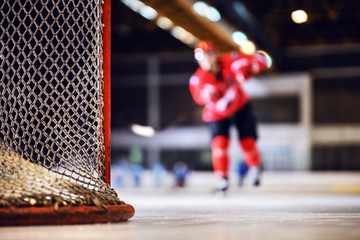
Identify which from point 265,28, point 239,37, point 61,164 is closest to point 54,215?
point 61,164

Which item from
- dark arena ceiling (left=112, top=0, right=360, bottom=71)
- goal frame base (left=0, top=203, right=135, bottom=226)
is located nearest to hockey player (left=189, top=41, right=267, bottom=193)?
dark arena ceiling (left=112, top=0, right=360, bottom=71)

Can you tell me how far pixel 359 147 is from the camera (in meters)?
22.1

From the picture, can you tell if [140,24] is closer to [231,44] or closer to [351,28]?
[231,44]

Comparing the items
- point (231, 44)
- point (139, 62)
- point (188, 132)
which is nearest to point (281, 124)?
point (188, 132)

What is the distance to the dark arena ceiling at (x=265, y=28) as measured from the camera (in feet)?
33.4

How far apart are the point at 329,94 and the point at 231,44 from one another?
1079 cm

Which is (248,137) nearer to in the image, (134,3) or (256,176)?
(256,176)

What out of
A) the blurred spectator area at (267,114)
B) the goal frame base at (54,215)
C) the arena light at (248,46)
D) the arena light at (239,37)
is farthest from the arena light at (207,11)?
the blurred spectator area at (267,114)

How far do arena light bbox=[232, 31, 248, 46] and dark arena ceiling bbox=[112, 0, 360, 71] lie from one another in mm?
114

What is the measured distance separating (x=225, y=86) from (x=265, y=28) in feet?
31.2

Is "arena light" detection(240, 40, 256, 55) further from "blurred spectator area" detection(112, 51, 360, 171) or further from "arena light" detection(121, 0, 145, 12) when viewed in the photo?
"blurred spectator area" detection(112, 51, 360, 171)

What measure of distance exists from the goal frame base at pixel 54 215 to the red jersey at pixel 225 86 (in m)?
2.88

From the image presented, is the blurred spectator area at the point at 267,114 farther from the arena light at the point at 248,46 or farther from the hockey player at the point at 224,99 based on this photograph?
the hockey player at the point at 224,99

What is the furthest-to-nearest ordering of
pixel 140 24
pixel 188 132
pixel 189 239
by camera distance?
pixel 188 132 < pixel 140 24 < pixel 189 239
